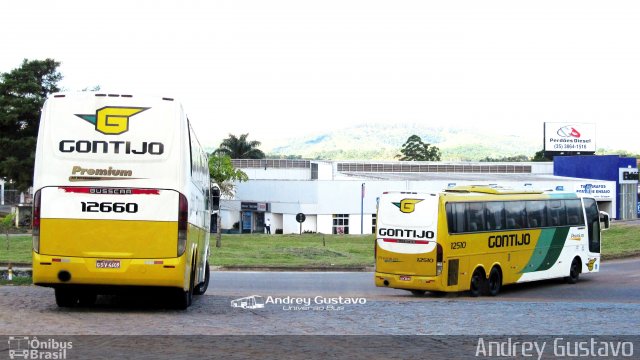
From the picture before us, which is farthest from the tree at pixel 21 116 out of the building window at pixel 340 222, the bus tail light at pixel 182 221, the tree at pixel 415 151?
the tree at pixel 415 151

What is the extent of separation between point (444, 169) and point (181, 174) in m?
103

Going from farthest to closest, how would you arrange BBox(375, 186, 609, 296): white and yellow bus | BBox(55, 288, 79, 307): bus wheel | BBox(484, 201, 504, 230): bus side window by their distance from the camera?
BBox(484, 201, 504, 230): bus side window, BBox(375, 186, 609, 296): white and yellow bus, BBox(55, 288, 79, 307): bus wheel

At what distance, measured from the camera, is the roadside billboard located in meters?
112

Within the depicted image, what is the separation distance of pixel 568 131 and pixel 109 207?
4092 inches

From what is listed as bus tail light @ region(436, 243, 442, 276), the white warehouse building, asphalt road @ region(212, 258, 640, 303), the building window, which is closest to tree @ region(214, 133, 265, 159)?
the white warehouse building

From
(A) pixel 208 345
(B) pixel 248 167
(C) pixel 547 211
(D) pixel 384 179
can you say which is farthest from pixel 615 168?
(A) pixel 208 345

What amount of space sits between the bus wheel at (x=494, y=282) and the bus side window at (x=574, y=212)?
17.3 ft

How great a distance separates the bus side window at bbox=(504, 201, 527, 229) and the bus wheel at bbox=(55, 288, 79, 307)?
15.5 m

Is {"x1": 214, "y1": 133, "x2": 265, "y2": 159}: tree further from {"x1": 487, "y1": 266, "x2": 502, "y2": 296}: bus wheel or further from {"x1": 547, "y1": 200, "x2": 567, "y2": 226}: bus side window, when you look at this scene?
{"x1": 487, "y1": 266, "x2": 502, "y2": 296}: bus wheel

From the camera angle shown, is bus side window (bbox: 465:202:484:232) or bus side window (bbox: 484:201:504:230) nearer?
bus side window (bbox: 465:202:484:232)

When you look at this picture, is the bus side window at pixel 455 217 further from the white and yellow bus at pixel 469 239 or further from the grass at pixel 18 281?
the grass at pixel 18 281

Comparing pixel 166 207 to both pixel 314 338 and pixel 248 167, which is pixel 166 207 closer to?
pixel 314 338

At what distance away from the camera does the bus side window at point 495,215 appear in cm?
2714

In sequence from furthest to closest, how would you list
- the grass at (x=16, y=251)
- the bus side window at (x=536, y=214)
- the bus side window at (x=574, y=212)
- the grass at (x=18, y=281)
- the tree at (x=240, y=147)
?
the tree at (x=240, y=147)
the grass at (x=16, y=251)
the bus side window at (x=574, y=212)
the bus side window at (x=536, y=214)
the grass at (x=18, y=281)
